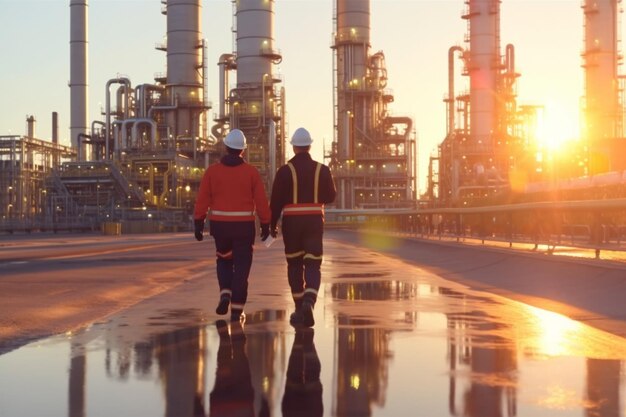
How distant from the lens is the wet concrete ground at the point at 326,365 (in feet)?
15.8

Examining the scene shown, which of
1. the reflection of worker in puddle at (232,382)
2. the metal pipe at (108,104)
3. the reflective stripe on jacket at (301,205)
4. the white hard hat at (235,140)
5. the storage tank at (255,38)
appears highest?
the storage tank at (255,38)

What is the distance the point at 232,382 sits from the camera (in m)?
5.48

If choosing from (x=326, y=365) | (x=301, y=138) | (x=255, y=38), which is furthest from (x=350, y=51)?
(x=326, y=365)

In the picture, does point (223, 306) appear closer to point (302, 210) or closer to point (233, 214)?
point (233, 214)

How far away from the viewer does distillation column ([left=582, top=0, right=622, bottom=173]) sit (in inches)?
2790

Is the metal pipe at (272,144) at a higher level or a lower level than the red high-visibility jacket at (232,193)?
higher

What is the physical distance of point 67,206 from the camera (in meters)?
75.8

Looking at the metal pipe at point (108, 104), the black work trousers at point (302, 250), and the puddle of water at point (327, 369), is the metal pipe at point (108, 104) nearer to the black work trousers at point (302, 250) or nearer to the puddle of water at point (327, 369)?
the black work trousers at point (302, 250)

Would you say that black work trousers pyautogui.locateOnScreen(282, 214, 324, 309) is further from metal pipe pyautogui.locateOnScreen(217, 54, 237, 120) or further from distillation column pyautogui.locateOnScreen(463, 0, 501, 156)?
metal pipe pyautogui.locateOnScreen(217, 54, 237, 120)

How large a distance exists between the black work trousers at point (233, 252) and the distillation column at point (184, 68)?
250 ft

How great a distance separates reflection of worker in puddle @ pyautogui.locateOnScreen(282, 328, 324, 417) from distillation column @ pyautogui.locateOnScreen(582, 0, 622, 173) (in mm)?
67323

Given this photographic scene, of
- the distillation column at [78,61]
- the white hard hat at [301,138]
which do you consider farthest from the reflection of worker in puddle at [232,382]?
the distillation column at [78,61]

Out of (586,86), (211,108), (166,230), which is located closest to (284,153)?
(211,108)

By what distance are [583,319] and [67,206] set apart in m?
70.3
